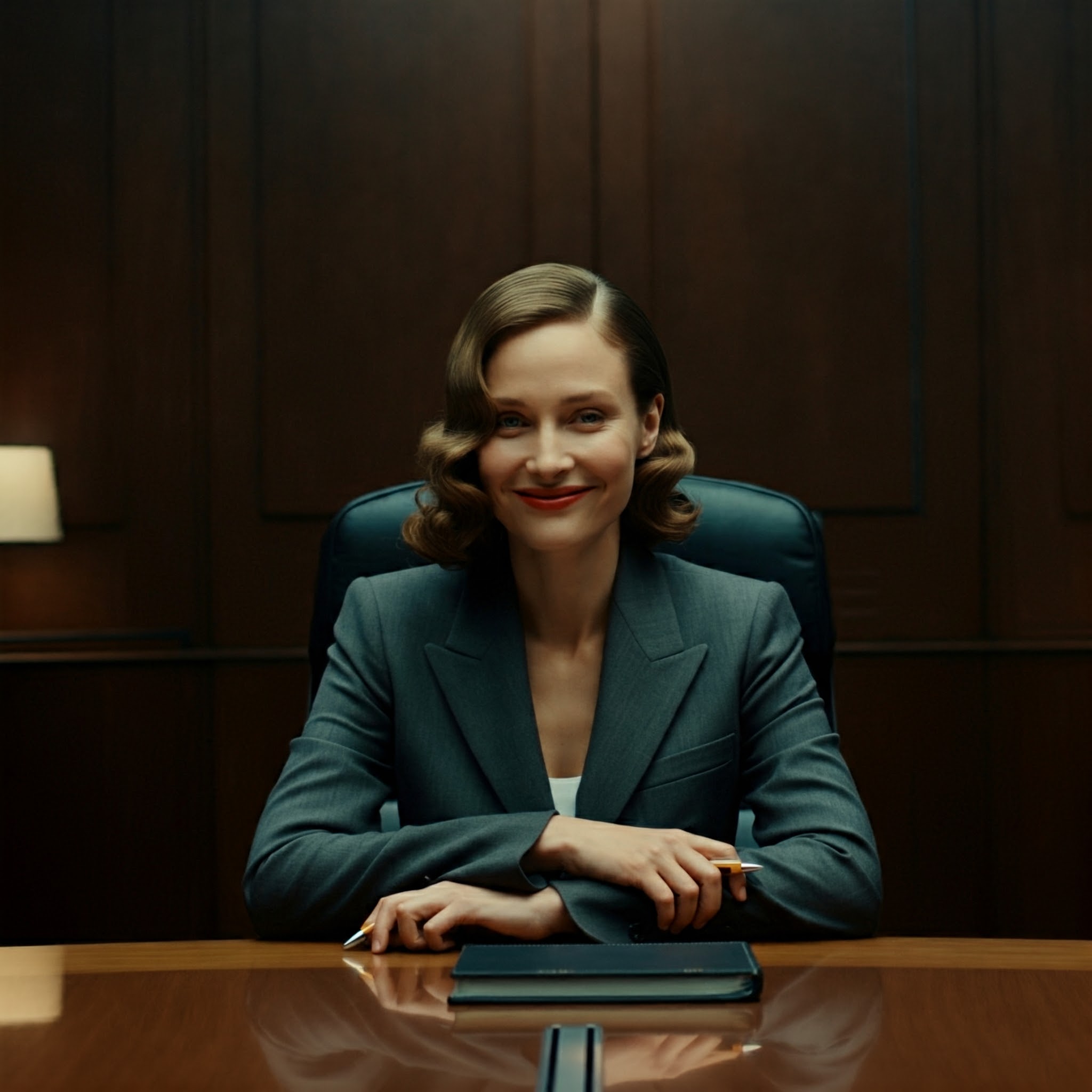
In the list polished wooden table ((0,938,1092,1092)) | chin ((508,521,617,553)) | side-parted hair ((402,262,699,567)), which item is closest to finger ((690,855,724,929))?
polished wooden table ((0,938,1092,1092))

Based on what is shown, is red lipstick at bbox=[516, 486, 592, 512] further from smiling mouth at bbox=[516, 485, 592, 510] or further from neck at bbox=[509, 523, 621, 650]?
Result: neck at bbox=[509, 523, 621, 650]

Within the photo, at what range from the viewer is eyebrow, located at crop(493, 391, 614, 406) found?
1.60 meters

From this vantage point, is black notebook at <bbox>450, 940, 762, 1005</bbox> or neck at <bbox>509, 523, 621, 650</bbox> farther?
neck at <bbox>509, 523, 621, 650</bbox>

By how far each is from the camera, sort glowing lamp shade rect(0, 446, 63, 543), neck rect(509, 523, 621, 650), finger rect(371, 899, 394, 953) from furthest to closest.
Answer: glowing lamp shade rect(0, 446, 63, 543) < neck rect(509, 523, 621, 650) < finger rect(371, 899, 394, 953)

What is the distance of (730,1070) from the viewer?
853mm

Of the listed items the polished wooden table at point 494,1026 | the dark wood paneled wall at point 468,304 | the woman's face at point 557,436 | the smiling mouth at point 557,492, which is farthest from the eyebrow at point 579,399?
the dark wood paneled wall at point 468,304

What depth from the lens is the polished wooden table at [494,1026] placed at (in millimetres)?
846

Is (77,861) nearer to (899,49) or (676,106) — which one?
(676,106)

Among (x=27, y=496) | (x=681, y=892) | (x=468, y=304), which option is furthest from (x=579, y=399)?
(x=27, y=496)

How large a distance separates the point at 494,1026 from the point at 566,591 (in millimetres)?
867

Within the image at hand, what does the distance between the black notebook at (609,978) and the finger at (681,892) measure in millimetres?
250

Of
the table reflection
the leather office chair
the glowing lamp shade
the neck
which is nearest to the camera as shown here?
the table reflection

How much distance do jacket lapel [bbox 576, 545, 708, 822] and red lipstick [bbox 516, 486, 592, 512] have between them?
7.2 inches

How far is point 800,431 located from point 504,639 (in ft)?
5.36
